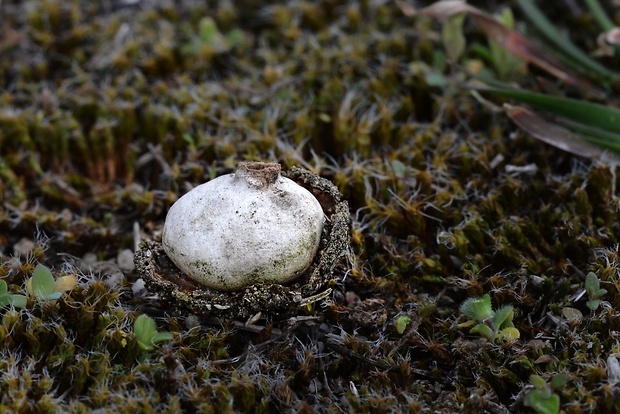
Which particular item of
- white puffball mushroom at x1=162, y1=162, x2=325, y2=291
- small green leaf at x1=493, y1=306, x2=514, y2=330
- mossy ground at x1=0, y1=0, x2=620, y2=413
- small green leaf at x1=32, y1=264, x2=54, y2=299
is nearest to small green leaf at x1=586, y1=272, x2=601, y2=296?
mossy ground at x1=0, y1=0, x2=620, y2=413

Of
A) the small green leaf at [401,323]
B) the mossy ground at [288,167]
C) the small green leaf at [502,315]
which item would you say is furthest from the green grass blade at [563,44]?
the small green leaf at [401,323]

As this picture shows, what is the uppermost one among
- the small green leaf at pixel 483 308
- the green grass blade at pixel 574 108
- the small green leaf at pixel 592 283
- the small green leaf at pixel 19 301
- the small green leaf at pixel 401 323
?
the green grass blade at pixel 574 108

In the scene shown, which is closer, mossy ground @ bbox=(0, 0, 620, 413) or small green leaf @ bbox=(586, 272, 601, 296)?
mossy ground @ bbox=(0, 0, 620, 413)

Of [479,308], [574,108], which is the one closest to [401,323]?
[479,308]

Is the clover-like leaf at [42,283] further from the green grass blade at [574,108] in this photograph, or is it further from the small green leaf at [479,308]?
the green grass blade at [574,108]

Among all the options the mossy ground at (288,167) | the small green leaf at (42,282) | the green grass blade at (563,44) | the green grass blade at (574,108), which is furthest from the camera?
the green grass blade at (563,44)

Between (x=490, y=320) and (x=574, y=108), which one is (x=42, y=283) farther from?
(x=574, y=108)

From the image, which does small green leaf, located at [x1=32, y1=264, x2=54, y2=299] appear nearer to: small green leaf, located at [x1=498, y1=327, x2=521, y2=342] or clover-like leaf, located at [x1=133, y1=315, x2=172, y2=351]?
clover-like leaf, located at [x1=133, y1=315, x2=172, y2=351]
